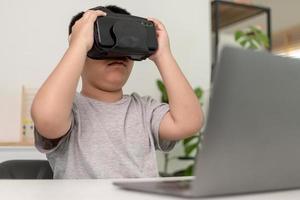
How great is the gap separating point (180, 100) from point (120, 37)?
24 centimetres

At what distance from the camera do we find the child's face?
3.45 feet

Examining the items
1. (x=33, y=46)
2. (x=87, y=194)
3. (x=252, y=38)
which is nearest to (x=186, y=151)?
(x=252, y=38)

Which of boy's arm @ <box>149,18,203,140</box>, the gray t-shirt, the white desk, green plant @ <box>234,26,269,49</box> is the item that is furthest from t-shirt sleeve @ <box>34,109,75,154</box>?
green plant @ <box>234,26,269,49</box>

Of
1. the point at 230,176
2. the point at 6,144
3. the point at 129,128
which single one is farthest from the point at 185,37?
the point at 230,176

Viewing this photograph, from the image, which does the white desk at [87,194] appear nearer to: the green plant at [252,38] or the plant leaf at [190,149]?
the plant leaf at [190,149]

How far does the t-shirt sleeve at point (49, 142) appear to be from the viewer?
3.14 feet

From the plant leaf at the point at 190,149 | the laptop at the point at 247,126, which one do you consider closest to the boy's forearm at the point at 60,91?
the laptop at the point at 247,126

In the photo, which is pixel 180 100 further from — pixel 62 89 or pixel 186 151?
pixel 186 151

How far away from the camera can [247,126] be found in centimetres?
45

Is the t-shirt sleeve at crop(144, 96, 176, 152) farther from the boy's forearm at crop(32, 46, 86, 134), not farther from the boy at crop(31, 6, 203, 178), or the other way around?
the boy's forearm at crop(32, 46, 86, 134)

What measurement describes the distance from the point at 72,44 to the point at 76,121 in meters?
0.21

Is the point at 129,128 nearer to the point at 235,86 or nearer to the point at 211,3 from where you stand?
the point at 235,86

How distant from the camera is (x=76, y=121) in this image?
1032 mm

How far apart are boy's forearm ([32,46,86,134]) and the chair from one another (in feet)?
0.87
